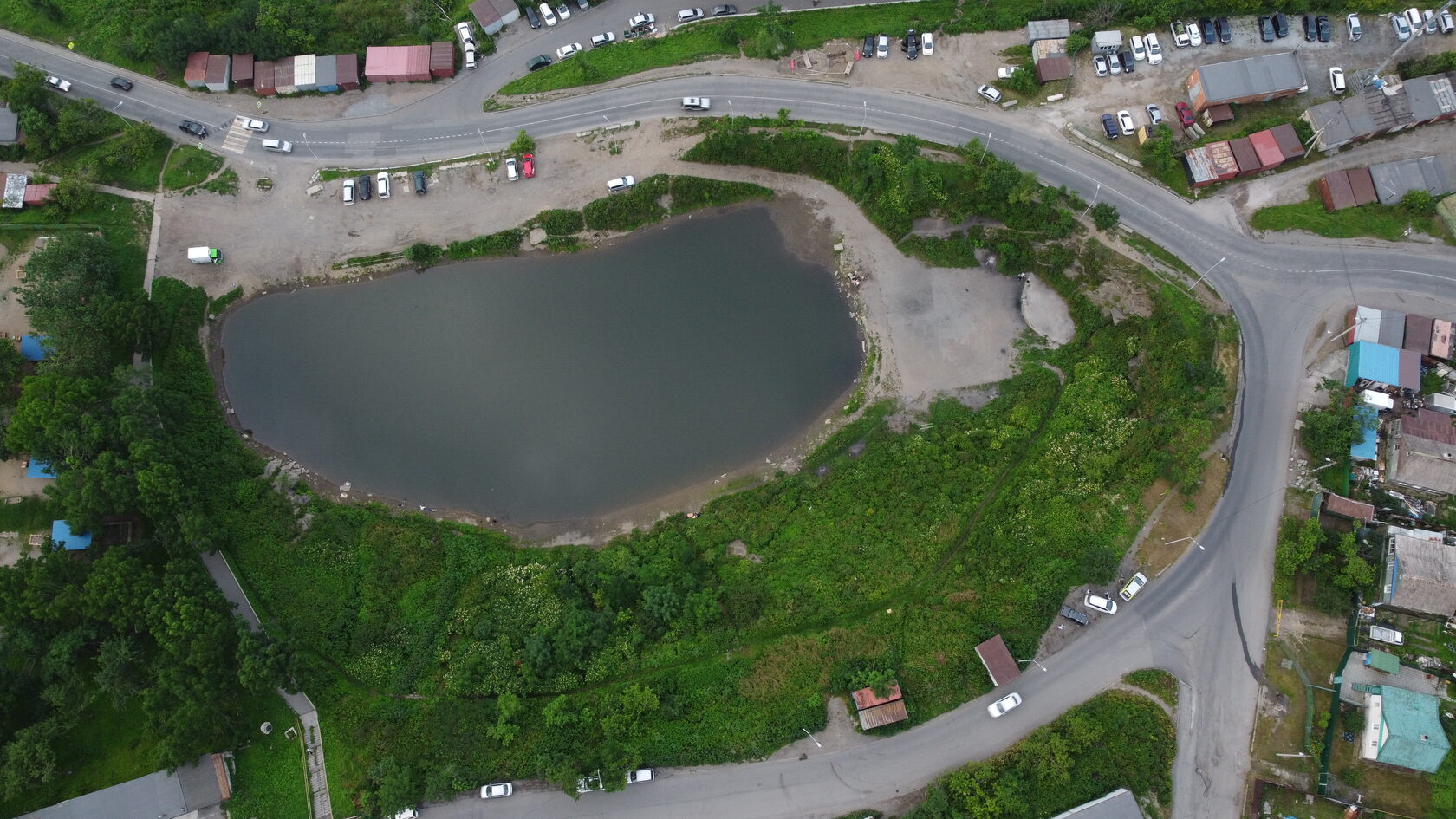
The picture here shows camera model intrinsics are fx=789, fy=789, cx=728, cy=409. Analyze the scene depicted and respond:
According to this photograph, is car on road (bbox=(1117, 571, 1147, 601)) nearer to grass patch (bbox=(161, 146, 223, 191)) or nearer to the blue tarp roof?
grass patch (bbox=(161, 146, 223, 191))

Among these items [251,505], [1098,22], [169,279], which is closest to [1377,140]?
[1098,22]

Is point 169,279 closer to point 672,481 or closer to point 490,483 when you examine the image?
point 490,483

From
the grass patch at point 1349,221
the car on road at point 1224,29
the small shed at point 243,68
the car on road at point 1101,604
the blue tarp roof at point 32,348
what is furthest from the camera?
the small shed at point 243,68

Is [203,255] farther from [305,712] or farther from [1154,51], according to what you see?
[1154,51]

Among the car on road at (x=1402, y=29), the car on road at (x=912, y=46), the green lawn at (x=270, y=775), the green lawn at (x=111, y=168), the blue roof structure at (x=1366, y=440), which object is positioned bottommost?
the green lawn at (x=270, y=775)

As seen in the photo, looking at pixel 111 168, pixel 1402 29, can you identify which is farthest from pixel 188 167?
pixel 1402 29

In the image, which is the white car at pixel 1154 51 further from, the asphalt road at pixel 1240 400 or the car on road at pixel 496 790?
the car on road at pixel 496 790

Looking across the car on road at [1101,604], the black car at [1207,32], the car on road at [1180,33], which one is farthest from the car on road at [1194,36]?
the car on road at [1101,604]

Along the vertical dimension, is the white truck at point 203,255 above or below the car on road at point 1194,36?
below
